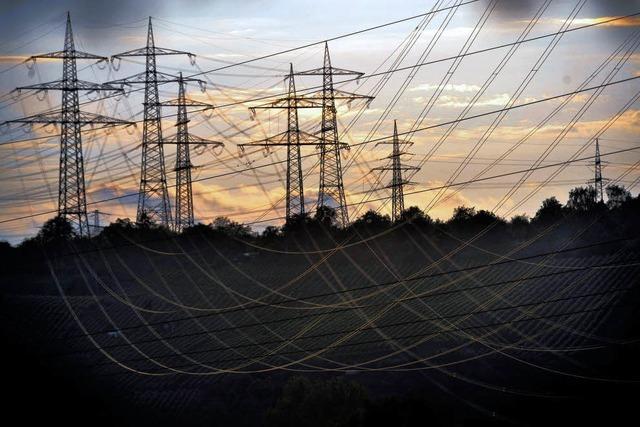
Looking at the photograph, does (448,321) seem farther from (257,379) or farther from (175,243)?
(175,243)

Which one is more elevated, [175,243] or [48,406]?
[175,243]

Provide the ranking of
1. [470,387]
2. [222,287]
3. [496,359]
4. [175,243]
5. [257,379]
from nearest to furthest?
1. [470,387]
2. [496,359]
3. [257,379]
4. [222,287]
5. [175,243]

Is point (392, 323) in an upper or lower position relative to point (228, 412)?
upper

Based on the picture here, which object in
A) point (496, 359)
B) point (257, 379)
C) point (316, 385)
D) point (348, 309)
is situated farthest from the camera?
point (348, 309)

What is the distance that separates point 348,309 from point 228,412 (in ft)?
55.8

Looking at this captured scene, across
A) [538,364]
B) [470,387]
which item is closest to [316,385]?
[470,387]

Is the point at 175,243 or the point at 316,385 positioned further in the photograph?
the point at 175,243

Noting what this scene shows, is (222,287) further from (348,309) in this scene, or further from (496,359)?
(496,359)

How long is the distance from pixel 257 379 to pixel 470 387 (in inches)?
410

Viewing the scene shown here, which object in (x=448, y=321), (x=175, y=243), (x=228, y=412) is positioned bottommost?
(x=228, y=412)

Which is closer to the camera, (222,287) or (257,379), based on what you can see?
(257,379)

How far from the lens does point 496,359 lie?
47625mm

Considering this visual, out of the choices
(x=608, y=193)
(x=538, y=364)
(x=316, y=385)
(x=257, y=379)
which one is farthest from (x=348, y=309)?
(x=608, y=193)

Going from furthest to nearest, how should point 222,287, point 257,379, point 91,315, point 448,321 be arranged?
point 222,287
point 91,315
point 448,321
point 257,379
